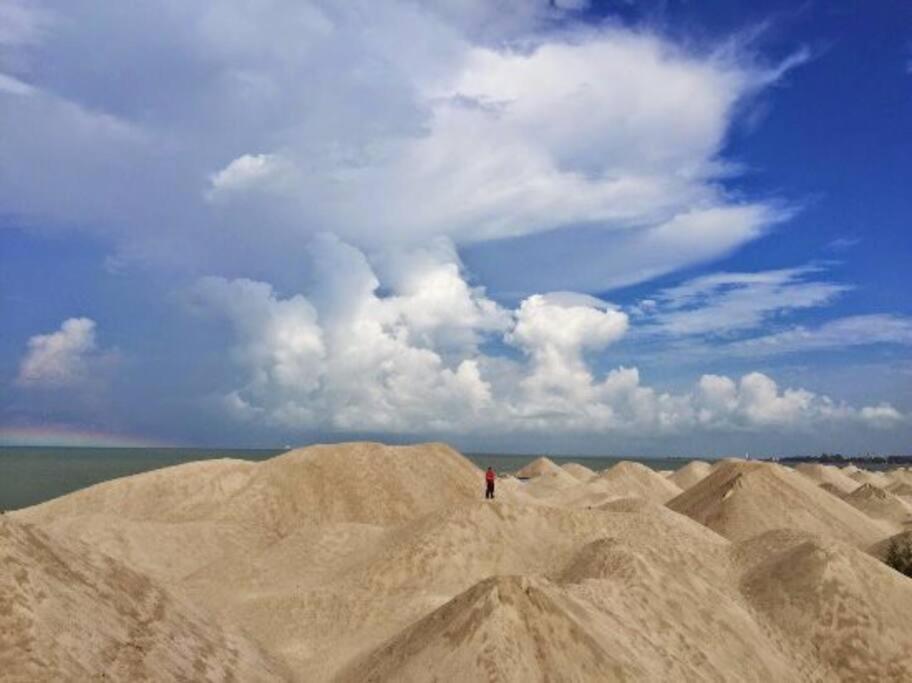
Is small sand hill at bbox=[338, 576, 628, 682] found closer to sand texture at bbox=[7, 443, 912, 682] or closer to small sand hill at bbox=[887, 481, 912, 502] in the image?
sand texture at bbox=[7, 443, 912, 682]

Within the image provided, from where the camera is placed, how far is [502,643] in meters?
20.7

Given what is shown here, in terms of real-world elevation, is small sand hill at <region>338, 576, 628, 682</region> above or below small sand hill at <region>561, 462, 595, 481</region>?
below

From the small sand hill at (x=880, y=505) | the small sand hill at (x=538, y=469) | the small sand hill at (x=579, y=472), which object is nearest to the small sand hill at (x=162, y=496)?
the small sand hill at (x=538, y=469)

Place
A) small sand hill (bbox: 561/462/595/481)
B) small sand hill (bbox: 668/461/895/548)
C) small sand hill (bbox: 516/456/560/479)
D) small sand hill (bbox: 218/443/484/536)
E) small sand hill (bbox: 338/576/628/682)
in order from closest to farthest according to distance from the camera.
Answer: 1. small sand hill (bbox: 338/576/628/682)
2. small sand hill (bbox: 668/461/895/548)
3. small sand hill (bbox: 218/443/484/536)
4. small sand hill (bbox: 561/462/595/481)
5. small sand hill (bbox: 516/456/560/479)

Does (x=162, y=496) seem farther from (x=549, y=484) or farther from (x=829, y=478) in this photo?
(x=829, y=478)

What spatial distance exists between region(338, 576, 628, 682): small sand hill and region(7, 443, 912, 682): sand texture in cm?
6

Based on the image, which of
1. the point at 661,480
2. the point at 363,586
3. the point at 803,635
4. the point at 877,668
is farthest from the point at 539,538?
the point at 661,480

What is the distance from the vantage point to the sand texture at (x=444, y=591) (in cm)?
2016

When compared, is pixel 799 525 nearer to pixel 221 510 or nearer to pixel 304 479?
pixel 304 479

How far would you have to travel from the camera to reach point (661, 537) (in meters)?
39.4

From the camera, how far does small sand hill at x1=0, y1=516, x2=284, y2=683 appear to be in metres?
17.0

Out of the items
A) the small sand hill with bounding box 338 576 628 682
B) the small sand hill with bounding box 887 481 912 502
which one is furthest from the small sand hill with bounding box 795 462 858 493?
the small sand hill with bounding box 338 576 628 682

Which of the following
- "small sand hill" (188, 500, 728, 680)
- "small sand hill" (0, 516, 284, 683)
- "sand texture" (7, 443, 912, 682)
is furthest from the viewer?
"small sand hill" (188, 500, 728, 680)

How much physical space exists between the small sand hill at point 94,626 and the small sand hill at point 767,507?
117 ft
